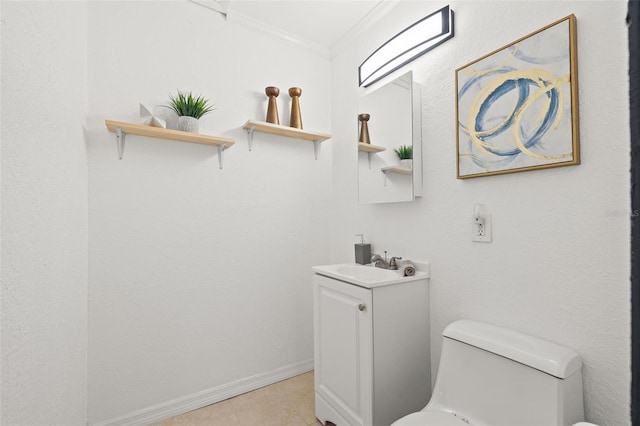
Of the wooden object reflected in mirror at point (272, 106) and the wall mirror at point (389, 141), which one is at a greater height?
the wooden object reflected in mirror at point (272, 106)

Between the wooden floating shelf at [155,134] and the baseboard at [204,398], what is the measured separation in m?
1.43

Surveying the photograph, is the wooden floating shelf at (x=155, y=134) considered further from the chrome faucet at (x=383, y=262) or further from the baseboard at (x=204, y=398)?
the baseboard at (x=204, y=398)

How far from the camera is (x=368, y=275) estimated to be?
175 centimetres

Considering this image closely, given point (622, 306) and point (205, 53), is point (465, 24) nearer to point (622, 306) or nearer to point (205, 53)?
point (622, 306)

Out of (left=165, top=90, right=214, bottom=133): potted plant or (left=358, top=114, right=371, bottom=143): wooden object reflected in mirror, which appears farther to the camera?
(left=358, top=114, right=371, bottom=143): wooden object reflected in mirror

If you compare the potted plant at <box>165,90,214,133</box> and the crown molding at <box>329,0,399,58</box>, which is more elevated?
the crown molding at <box>329,0,399,58</box>

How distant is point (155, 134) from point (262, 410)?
5.63 feet

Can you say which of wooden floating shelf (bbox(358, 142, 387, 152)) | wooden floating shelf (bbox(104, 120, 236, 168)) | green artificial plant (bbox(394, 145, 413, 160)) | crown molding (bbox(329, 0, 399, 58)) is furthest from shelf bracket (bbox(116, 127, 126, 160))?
crown molding (bbox(329, 0, 399, 58))

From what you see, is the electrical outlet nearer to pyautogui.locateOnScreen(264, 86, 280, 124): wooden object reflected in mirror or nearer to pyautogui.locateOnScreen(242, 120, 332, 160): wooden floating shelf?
pyautogui.locateOnScreen(242, 120, 332, 160): wooden floating shelf

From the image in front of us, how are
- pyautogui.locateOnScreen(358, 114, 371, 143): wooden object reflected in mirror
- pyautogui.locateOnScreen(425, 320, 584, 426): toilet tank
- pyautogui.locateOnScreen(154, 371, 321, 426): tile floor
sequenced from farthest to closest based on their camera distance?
1. pyautogui.locateOnScreen(358, 114, 371, 143): wooden object reflected in mirror
2. pyautogui.locateOnScreen(154, 371, 321, 426): tile floor
3. pyautogui.locateOnScreen(425, 320, 584, 426): toilet tank

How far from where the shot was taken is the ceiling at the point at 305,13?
186 centimetres

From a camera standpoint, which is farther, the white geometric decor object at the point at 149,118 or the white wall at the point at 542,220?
the white geometric decor object at the point at 149,118

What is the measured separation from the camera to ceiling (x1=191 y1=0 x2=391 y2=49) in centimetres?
186

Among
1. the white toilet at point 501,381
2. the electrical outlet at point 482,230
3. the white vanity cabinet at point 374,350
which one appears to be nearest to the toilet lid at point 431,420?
the white toilet at point 501,381
